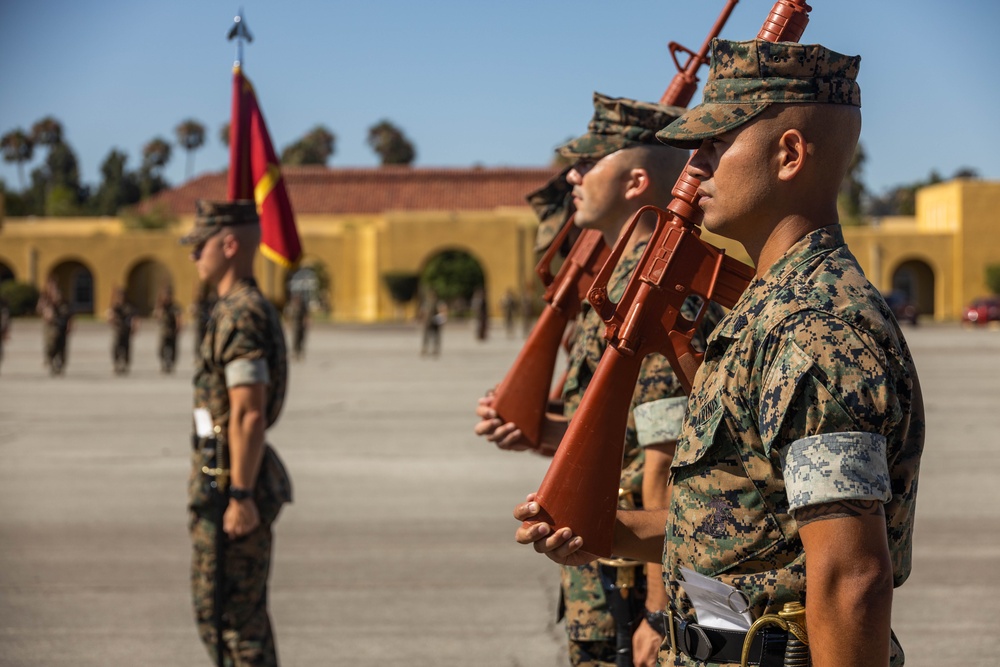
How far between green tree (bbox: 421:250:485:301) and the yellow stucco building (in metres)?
0.39

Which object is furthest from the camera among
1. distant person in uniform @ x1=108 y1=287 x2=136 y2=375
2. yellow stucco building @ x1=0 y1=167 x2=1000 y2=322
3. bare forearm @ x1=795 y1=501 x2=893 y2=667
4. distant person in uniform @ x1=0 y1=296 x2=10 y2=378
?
yellow stucco building @ x1=0 y1=167 x2=1000 y2=322

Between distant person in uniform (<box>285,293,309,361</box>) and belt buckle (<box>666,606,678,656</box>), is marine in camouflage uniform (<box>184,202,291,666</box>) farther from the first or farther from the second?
distant person in uniform (<box>285,293,309,361</box>)

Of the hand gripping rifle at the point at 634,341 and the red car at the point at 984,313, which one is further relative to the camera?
the red car at the point at 984,313

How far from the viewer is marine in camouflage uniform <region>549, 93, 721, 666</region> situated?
3670 millimetres

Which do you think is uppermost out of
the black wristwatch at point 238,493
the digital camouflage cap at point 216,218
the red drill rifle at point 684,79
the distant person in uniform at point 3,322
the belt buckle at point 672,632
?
the red drill rifle at point 684,79

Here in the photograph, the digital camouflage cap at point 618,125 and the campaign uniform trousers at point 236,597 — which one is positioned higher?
the digital camouflage cap at point 618,125

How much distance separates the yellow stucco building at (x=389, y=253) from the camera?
186ft

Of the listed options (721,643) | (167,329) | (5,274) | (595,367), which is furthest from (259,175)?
(5,274)

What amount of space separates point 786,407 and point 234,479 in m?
3.14

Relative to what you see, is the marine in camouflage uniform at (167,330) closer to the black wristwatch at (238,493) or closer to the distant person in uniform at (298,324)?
the distant person in uniform at (298,324)

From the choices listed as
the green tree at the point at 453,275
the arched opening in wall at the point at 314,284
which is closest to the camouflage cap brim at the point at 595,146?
the green tree at the point at 453,275

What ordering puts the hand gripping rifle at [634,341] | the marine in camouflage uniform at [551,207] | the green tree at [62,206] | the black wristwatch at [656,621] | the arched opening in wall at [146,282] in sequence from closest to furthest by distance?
the hand gripping rifle at [634,341]
the black wristwatch at [656,621]
the marine in camouflage uniform at [551,207]
the arched opening in wall at [146,282]
the green tree at [62,206]

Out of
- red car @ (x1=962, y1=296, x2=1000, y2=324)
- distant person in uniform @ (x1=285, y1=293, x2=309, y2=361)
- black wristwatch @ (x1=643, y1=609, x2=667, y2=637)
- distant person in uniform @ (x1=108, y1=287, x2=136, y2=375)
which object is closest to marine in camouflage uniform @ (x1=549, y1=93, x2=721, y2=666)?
black wristwatch @ (x1=643, y1=609, x2=667, y2=637)

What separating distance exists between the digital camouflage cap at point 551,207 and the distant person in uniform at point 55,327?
67.6ft
